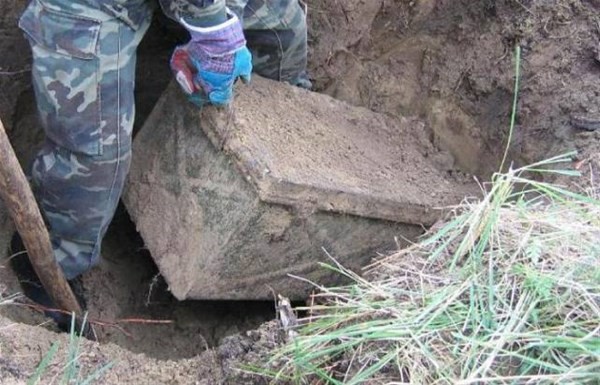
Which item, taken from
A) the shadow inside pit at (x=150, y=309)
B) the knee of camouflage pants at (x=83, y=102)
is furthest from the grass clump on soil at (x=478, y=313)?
the shadow inside pit at (x=150, y=309)

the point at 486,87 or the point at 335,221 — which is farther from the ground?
the point at 486,87

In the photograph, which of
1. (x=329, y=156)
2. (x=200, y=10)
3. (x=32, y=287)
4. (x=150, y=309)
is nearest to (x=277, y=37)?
(x=329, y=156)

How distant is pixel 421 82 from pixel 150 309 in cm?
155

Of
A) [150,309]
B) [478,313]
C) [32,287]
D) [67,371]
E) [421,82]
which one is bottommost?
[150,309]

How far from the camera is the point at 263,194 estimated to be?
265 centimetres

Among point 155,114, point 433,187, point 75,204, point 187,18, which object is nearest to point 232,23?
point 187,18

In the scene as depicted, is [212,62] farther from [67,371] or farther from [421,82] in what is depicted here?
[421,82]

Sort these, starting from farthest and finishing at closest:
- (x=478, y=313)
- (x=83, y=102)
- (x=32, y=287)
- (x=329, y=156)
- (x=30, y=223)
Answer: (x=32, y=287) < (x=329, y=156) < (x=83, y=102) < (x=30, y=223) < (x=478, y=313)

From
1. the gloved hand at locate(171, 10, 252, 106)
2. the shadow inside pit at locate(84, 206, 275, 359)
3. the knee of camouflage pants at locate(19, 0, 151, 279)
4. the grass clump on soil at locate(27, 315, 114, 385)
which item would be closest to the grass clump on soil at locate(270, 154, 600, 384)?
the grass clump on soil at locate(27, 315, 114, 385)

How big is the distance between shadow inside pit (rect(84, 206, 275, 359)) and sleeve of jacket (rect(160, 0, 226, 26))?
1.11m

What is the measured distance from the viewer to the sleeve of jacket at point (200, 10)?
2.51 m

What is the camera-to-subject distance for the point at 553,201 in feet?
7.93

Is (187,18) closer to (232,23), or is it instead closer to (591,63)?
(232,23)

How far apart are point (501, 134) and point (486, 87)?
217mm
